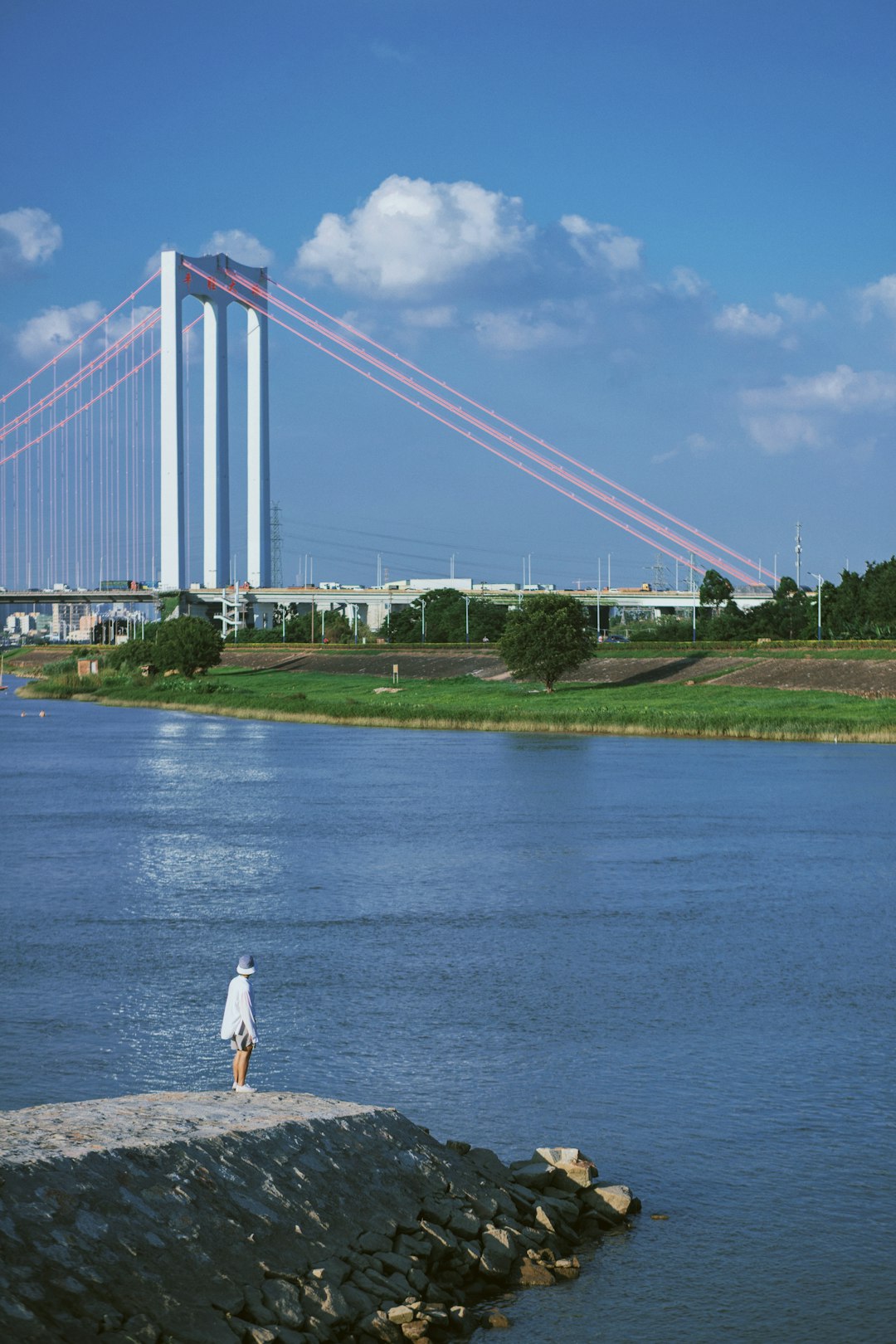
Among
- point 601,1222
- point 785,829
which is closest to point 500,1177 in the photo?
point 601,1222

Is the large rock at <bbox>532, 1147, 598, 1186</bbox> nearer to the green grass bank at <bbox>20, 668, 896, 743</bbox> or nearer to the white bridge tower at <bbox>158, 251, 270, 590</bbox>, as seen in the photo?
the green grass bank at <bbox>20, 668, 896, 743</bbox>

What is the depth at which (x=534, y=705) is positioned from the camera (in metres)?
61.0

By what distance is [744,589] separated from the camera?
12044 cm

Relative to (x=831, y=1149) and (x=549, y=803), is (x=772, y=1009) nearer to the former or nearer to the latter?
(x=831, y=1149)

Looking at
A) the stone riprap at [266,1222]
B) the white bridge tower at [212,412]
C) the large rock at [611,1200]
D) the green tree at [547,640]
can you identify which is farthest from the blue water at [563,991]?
the white bridge tower at [212,412]

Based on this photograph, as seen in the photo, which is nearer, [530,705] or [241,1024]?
[241,1024]

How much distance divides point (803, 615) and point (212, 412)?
37140 millimetres

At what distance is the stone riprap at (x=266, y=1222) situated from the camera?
6.85 metres

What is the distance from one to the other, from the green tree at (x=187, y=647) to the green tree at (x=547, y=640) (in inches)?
838

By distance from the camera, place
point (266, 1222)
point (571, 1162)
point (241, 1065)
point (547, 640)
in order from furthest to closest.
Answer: point (547, 640)
point (241, 1065)
point (571, 1162)
point (266, 1222)

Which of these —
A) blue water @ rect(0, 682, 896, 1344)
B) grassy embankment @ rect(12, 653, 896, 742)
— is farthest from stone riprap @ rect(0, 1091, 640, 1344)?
grassy embankment @ rect(12, 653, 896, 742)

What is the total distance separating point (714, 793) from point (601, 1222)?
2512 centimetres

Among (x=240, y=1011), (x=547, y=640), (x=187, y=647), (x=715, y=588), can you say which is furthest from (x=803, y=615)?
(x=240, y=1011)

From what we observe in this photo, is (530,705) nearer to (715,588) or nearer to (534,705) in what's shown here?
(534,705)
